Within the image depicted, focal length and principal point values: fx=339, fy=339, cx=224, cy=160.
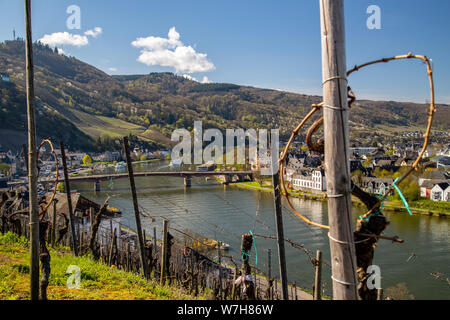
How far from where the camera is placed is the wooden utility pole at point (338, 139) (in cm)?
124

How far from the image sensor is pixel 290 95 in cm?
17112

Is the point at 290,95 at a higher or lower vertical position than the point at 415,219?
higher

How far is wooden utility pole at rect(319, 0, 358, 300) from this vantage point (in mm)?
1235

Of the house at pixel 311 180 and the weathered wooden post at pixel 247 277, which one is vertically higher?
the weathered wooden post at pixel 247 277

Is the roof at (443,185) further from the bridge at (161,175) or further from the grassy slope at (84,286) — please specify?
the grassy slope at (84,286)

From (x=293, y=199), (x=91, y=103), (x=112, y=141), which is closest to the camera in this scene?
(x=293, y=199)

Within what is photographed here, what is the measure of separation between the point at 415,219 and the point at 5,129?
2460 inches

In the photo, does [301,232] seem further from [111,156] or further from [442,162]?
→ [111,156]

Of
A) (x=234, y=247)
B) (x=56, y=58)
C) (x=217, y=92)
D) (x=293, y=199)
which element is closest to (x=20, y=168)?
(x=293, y=199)

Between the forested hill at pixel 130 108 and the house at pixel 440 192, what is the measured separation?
102 ft

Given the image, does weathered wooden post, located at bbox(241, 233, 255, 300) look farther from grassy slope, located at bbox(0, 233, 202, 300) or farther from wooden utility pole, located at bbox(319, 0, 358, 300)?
wooden utility pole, located at bbox(319, 0, 358, 300)

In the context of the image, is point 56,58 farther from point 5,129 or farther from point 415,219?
point 415,219

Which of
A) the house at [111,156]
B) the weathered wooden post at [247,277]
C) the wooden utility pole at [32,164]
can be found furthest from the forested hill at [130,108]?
the wooden utility pole at [32,164]

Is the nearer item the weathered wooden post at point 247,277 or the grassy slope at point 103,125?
the weathered wooden post at point 247,277
